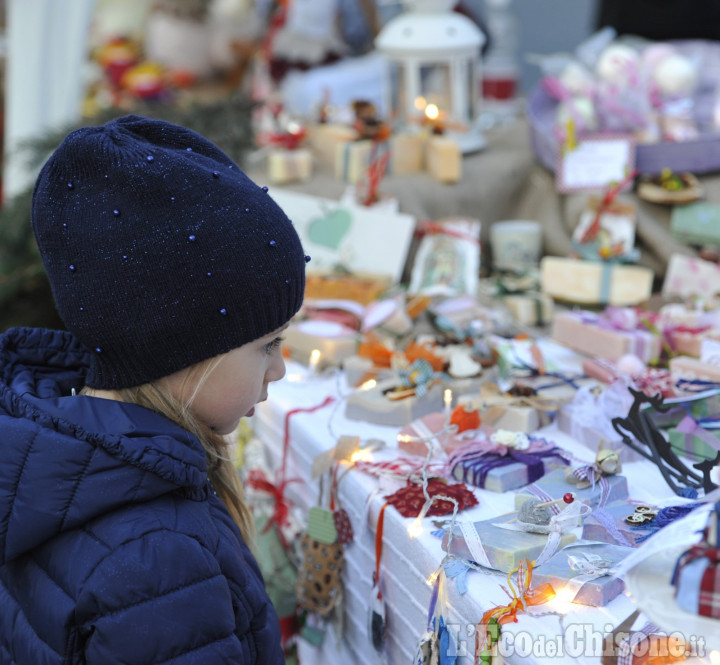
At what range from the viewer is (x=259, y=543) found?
146 cm

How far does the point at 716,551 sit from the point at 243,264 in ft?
1.53

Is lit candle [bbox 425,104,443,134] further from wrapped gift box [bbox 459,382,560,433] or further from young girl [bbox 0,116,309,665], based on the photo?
young girl [bbox 0,116,309,665]

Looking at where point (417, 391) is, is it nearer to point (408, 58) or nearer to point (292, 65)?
point (408, 58)

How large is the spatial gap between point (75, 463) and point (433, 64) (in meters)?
1.64

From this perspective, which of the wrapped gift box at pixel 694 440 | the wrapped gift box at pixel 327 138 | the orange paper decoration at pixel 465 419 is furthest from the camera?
the wrapped gift box at pixel 327 138

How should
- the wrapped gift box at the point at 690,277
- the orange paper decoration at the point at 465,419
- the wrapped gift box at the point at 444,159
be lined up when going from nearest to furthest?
the orange paper decoration at the point at 465,419 → the wrapped gift box at the point at 690,277 → the wrapped gift box at the point at 444,159

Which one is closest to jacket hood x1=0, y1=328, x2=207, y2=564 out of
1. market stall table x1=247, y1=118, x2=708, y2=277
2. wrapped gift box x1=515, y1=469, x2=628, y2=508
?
wrapped gift box x1=515, y1=469, x2=628, y2=508

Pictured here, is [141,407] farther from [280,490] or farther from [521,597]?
[280,490]

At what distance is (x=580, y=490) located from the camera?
0.99 m

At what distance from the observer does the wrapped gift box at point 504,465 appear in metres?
1.06

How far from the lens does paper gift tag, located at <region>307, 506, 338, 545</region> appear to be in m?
1.20

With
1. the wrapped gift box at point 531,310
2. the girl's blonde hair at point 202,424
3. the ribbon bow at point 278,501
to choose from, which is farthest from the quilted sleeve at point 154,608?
the wrapped gift box at point 531,310

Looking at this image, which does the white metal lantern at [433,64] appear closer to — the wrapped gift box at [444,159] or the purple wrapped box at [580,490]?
the wrapped gift box at [444,159]

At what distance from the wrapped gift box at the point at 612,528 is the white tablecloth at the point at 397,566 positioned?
2.8 inches
